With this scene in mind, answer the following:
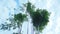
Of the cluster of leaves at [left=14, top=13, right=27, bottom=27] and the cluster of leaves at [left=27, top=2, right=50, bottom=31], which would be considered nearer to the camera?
the cluster of leaves at [left=27, top=2, right=50, bottom=31]

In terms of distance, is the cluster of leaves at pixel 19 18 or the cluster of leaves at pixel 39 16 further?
the cluster of leaves at pixel 19 18

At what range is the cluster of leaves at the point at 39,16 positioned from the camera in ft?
56.8

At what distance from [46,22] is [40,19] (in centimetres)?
81

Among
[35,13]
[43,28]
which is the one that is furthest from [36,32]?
[35,13]

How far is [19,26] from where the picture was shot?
18.2m

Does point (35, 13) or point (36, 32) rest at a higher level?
point (35, 13)

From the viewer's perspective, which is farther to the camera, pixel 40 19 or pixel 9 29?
pixel 9 29

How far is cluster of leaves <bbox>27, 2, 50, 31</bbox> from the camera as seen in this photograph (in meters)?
17.3

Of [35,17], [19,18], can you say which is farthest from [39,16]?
[19,18]

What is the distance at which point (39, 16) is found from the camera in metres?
17.3

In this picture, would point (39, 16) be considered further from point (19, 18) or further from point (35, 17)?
point (19, 18)

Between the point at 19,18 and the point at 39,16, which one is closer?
the point at 39,16

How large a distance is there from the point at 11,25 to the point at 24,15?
1.76 meters

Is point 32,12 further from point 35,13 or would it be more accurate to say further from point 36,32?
point 36,32
